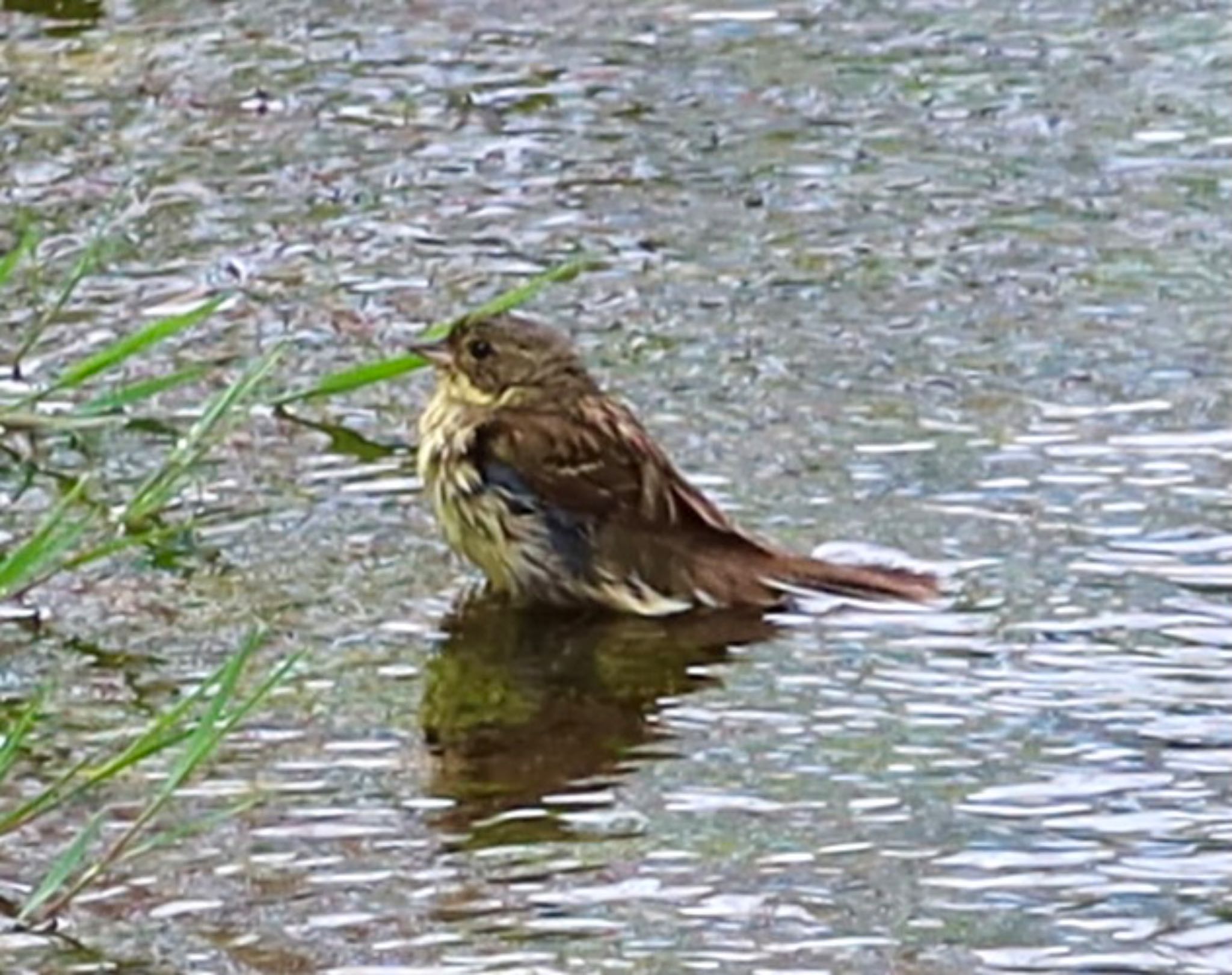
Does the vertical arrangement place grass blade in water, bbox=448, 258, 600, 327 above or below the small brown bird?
above

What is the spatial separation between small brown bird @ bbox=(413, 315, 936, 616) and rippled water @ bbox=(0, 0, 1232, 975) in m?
0.10

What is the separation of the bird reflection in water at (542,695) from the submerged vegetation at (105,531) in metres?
0.31

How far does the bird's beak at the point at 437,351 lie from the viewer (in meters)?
8.05

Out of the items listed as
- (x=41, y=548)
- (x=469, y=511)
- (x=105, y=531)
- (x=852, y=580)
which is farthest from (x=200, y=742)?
(x=469, y=511)

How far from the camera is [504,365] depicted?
8195mm

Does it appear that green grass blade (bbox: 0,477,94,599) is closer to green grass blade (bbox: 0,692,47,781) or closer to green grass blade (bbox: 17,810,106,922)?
green grass blade (bbox: 0,692,47,781)

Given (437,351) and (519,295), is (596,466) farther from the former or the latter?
(519,295)

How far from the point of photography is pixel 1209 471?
26.0ft

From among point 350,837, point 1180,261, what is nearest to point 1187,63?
point 1180,261

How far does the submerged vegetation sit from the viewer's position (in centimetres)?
553

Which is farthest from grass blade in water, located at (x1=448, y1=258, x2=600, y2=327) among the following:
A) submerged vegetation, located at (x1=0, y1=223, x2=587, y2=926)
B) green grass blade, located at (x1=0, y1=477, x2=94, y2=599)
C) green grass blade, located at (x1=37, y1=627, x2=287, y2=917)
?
green grass blade, located at (x1=37, y1=627, x2=287, y2=917)

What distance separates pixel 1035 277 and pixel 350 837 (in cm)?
333

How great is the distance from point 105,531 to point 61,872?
1902 mm

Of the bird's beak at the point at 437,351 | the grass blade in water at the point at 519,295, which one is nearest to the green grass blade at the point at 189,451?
the grass blade in water at the point at 519,295
